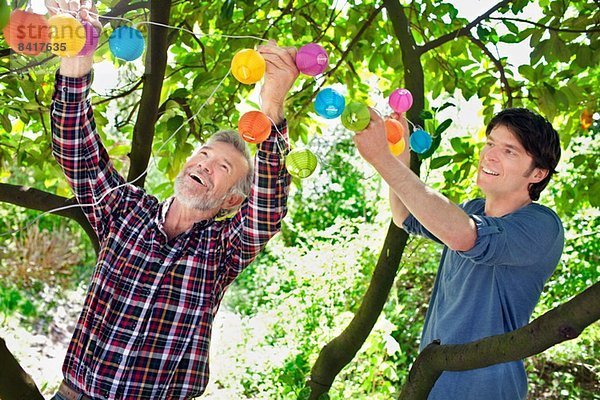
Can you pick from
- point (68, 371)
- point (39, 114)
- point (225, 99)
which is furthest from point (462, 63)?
point (68, 371)

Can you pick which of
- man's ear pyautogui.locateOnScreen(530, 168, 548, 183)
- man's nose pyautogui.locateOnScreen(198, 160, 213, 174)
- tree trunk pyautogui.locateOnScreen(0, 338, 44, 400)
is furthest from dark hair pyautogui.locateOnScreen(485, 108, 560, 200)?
tree trunk pyautogui.locateOnScreen(0, 338, 44, 400)

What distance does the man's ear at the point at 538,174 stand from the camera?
5.10ft

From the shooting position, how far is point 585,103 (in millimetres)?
2602

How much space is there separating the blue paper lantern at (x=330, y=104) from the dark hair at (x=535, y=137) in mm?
415

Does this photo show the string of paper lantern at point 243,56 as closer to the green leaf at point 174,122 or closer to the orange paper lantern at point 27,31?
the orange paper lantern at point 27,31

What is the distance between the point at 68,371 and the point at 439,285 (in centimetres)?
81

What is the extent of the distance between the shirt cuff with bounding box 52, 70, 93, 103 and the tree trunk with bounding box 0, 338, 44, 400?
665 millimetres

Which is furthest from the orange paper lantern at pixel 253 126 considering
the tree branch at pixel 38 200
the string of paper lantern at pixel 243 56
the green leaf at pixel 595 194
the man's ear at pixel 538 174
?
the green leaf at pixel 595 194

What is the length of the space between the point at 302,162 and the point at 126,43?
1.20 ft

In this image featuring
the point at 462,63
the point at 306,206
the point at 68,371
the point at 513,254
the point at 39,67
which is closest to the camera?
the point at 513,254

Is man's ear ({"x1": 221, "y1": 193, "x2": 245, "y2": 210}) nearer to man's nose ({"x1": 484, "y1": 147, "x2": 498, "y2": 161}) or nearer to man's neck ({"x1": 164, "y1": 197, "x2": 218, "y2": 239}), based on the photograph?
man's neck ({"x1": 164, "y1": 197, "x2": 218, "y2": 239})

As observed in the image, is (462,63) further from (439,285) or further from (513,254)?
(513,254)

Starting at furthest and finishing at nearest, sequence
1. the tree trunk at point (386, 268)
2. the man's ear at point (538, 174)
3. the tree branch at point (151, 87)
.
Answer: the tree trunk at point (386, 268) < the tree branch at point (151, 87) < the man's ear at point (538, 174)

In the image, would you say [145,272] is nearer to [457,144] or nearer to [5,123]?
[5,123]
